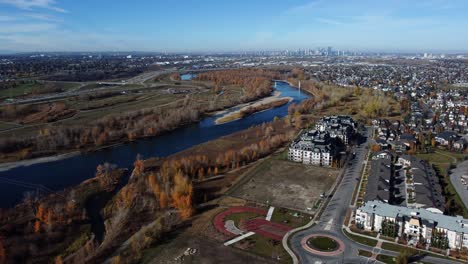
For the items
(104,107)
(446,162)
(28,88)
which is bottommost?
(446,162)

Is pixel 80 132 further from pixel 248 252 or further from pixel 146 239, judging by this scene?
pixel 248 252

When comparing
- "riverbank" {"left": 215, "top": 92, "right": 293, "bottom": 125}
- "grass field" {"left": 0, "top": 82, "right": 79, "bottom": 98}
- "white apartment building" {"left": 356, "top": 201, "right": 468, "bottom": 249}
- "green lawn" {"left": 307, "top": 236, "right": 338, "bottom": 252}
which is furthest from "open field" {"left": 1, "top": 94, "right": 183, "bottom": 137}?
"white apartment building" {"left": 356, "top": 201, "right": 468, "bottom": 249}

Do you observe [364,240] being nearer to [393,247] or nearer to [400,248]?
[393,247]

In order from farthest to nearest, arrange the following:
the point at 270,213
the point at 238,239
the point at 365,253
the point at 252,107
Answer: the point at 252,107
the point at 270,213
the point at 238,239
the point at 365,253

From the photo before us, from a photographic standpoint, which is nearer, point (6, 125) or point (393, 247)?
point (393, 247)

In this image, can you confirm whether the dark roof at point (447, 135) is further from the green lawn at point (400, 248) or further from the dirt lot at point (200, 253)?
the dirt lot at point (200, 253)

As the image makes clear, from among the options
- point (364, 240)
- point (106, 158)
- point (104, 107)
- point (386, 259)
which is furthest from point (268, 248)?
point (104, 107)

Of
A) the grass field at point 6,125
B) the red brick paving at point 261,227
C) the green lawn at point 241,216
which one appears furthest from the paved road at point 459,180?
the grass field at point 6,125

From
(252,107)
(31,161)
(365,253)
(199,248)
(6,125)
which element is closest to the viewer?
(365,253)
